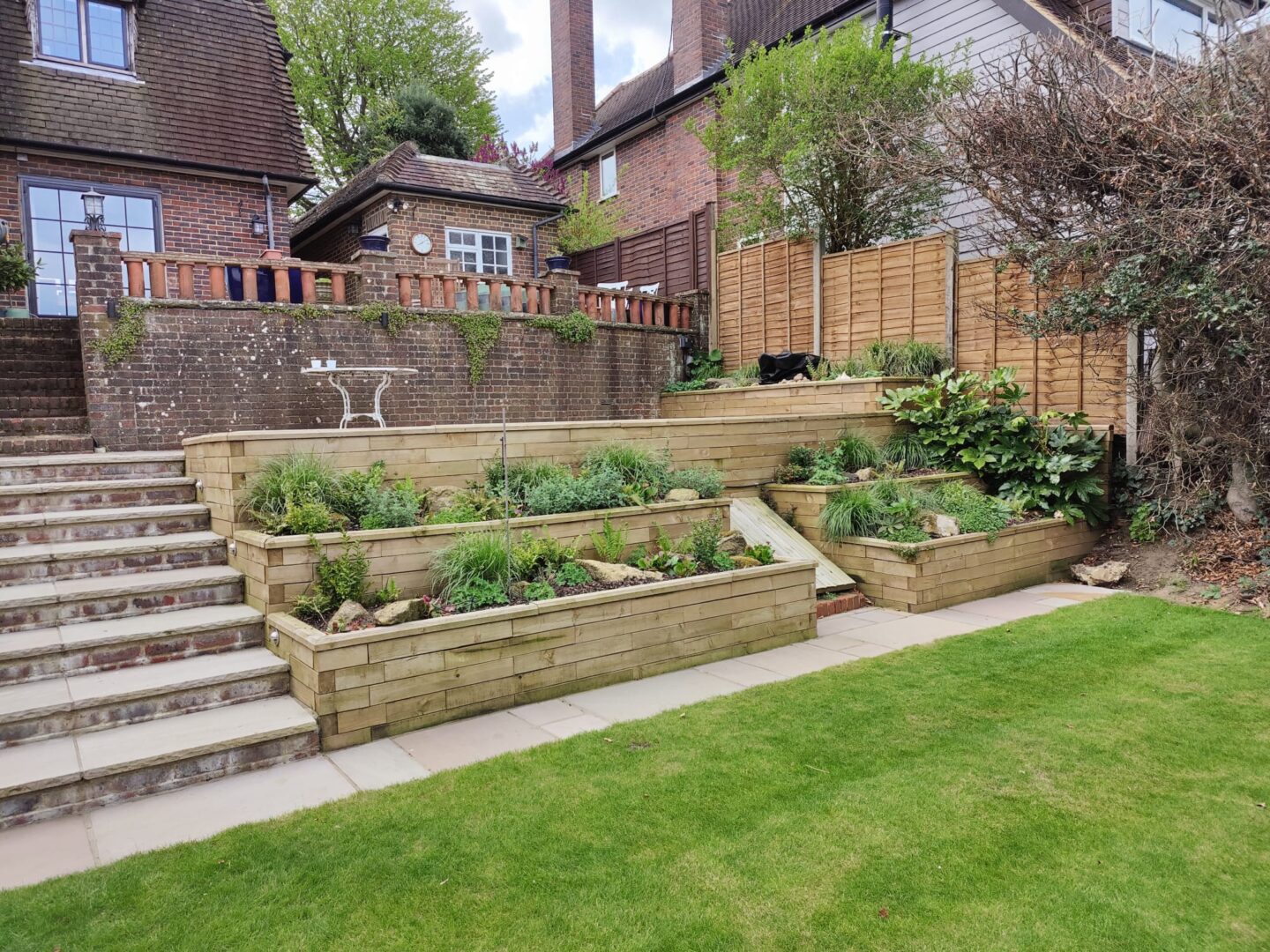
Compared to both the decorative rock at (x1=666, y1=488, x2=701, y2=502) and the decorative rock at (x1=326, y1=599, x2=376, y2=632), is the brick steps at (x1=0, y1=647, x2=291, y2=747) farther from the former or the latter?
the decorative rock at (x1=666, y1=488, x2=701, y2=502)

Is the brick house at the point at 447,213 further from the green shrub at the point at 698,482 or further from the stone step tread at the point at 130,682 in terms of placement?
the stone step tread at the point at 130,682

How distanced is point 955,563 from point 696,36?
13.0m

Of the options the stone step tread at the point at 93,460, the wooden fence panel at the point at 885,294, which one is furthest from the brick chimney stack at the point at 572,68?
the stone step tread at the point at 93,460

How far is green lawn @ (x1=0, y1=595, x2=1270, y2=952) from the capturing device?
94.1 inches

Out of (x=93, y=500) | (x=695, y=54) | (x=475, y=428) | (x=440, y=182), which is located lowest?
(x=93, y=500)

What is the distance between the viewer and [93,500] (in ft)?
17.3

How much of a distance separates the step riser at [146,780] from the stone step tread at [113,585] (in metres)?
1.43

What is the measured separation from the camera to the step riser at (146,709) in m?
3.47

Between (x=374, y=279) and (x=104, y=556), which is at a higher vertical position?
(x=374, y=279)

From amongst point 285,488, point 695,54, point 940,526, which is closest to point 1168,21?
point 695,54

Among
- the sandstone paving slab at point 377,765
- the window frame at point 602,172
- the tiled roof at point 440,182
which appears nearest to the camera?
the sandstone paving slab at point 377,765

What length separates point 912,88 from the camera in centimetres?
977

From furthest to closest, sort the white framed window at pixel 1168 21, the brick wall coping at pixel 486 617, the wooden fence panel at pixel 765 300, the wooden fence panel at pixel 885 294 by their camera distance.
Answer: the white framed window at pixel 1168 21 → the wooden fence panel at pixel 765 300 → the wooden fence panel at pixel 885 294 → the brick wall coping at pixel 486 617

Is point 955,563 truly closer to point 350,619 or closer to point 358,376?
point 350,619
